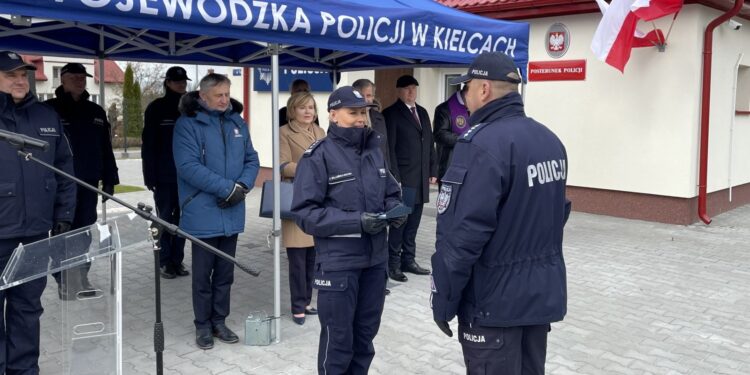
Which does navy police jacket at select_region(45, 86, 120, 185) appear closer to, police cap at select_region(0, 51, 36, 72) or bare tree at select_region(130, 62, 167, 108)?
police cap at select_region(0, 51, 36, 72)

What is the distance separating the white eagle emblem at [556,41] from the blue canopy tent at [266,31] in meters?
4.36

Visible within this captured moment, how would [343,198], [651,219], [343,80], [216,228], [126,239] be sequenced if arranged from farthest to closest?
[343,80], [651,219], [216,228], [343,198], [126,239]

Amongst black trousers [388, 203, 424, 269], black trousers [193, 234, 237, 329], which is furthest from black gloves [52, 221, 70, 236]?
black trousers [388, 203, 424, 269]

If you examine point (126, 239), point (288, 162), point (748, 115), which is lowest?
point (126, 239)

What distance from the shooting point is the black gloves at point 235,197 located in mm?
4352

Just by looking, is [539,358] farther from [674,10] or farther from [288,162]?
[674,10]

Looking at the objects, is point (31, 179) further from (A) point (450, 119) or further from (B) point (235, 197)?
(A) point (450, 119)

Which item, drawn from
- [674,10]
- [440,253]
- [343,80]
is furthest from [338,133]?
[343,80]

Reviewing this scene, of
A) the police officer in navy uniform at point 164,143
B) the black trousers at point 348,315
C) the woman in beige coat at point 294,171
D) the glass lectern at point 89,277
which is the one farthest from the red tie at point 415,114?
the glass lectern at point 89,277

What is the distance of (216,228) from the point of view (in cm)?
438

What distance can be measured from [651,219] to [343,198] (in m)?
7.45

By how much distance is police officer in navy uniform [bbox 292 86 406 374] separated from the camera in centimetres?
338

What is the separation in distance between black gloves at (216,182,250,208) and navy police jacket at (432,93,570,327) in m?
2.01

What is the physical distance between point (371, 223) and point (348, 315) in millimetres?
489
